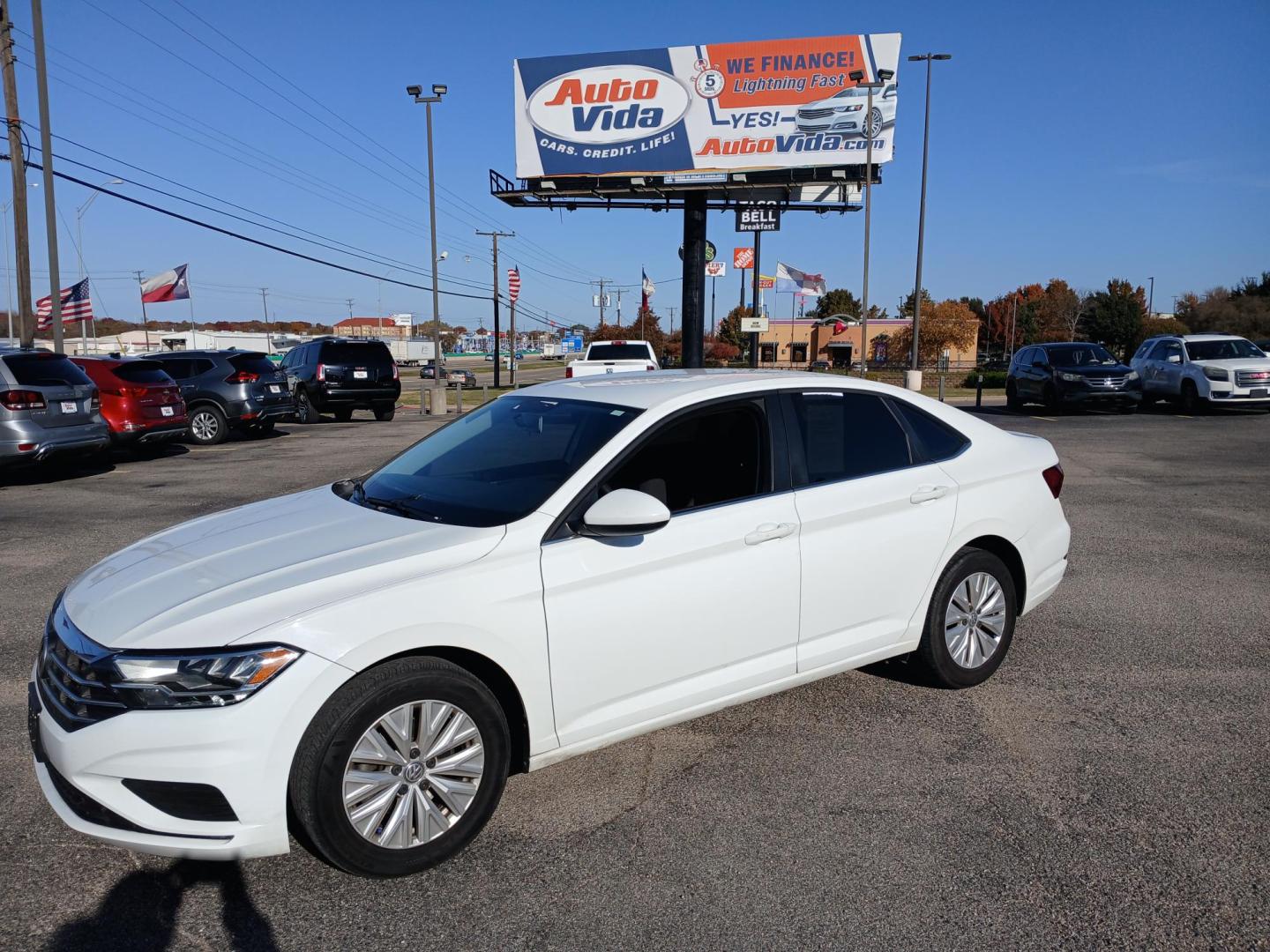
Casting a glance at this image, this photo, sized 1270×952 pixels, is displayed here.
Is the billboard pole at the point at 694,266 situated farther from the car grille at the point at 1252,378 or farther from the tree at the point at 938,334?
the tree at the point at 938,334

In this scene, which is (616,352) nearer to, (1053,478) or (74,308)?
(1053,478)

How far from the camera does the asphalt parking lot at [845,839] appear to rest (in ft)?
9.40

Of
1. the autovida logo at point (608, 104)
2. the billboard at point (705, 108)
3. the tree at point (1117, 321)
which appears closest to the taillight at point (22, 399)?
the billboard at point (705, 108)

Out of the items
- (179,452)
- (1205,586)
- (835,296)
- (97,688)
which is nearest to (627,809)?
(97,688)

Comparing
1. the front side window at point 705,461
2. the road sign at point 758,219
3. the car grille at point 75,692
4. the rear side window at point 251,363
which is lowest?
the car grille at point 75,692

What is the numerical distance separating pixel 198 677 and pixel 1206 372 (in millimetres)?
23138

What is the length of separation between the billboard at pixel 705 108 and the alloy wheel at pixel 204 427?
21.3 m

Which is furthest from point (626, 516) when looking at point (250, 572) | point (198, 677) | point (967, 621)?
point (967, 621)

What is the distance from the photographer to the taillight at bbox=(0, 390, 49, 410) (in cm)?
1107

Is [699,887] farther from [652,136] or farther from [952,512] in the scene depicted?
[652,136]

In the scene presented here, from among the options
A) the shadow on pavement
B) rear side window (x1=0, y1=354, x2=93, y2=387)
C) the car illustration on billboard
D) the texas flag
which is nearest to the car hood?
the shadow on pavement

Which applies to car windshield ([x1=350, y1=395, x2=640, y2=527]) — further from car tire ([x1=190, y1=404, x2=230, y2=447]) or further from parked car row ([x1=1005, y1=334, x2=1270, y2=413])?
parked car row ([x1=1005, y1=334, x2=1270, y2=413])

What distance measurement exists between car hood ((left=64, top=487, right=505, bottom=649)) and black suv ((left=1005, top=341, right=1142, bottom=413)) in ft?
70.3

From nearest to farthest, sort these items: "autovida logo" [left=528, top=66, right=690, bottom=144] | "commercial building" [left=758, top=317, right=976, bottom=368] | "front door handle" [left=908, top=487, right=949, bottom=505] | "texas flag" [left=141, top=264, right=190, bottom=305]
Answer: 1. "front door handle" [left=908, top=487, right=949, bottom=505]
2. "autovida logo" [left=528, top=66, right=690, bottom=144]
3. "texas flag" [left=141, top=264, right=190, bottom=305]
4. "commercial building" [left=758, top=317, right=976, bottom=368]
